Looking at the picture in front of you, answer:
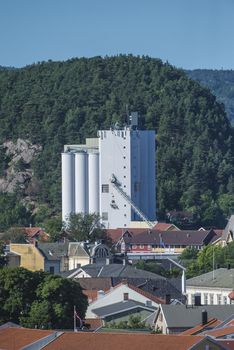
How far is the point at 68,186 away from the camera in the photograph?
14950 cm

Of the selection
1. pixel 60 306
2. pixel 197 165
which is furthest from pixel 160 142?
pixel 60 306

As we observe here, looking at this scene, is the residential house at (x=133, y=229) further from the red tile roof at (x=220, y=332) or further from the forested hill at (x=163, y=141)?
the red tile roof at (x=220, y=332)

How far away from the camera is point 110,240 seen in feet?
409

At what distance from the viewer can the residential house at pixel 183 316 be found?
64500 mm

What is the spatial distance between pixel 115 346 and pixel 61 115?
480 ft

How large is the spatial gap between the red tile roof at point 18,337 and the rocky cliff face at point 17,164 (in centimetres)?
12074

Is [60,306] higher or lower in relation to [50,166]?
lower

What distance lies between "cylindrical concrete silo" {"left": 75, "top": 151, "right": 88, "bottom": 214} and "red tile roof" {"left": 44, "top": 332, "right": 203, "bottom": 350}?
289ft

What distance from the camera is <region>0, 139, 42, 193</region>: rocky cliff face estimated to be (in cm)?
18262

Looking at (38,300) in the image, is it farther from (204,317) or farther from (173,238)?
(173,238)

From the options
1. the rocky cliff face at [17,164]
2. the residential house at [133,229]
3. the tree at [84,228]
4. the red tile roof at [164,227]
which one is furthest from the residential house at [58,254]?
the rocky cliff face at [17,164]

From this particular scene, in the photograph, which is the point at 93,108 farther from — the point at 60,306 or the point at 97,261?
the point at 60,306

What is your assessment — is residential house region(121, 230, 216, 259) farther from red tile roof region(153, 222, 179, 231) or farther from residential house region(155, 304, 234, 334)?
residential house region(155, 304, 234, 334)

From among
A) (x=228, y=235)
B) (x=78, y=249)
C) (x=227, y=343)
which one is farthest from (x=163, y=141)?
(x=227, y=343)
